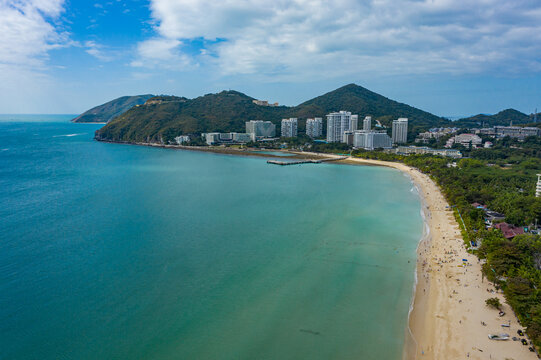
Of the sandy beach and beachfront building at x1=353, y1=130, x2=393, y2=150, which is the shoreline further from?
beachfront building at x1=353, y1=130, x2=393, y2=150

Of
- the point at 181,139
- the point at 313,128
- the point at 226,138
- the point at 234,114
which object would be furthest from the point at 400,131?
the point at 181,139

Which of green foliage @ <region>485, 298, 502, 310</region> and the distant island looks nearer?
green foliage @ <region>485, 298, 502, 310</region>

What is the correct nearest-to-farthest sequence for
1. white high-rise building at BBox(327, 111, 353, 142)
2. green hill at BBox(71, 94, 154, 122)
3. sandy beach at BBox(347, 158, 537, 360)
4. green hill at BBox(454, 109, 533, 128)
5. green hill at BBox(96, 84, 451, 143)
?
1. sandy beach at BBox(347, 158, 537, 360)
2. white high-rise building at BBox(327, 111, 353, 142)
3. green hill at BBox(96, 84, 451, 143)
4. green hill at BBox(454, 109, 533, 128)
5. green hill at BBox(71, 94, 154, 122)

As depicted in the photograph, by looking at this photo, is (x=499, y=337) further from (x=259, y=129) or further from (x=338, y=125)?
(x=259, y=129)

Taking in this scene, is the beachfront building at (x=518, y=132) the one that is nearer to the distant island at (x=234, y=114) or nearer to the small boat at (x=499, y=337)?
the distant island at (x=234, y=114)

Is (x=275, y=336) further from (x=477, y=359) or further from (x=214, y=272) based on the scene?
(x=477, y=359)

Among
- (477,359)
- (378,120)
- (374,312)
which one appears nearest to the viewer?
(477,359)

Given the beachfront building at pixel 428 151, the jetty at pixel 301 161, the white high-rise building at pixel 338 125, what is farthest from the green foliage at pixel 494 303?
the white high-rise building at pixel 338 125

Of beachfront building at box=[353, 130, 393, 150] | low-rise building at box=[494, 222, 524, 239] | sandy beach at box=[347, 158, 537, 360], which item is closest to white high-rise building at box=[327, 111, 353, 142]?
beachfront building at box=[353, 130, 393, 150]

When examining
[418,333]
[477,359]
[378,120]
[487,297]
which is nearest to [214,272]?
[418,333]
